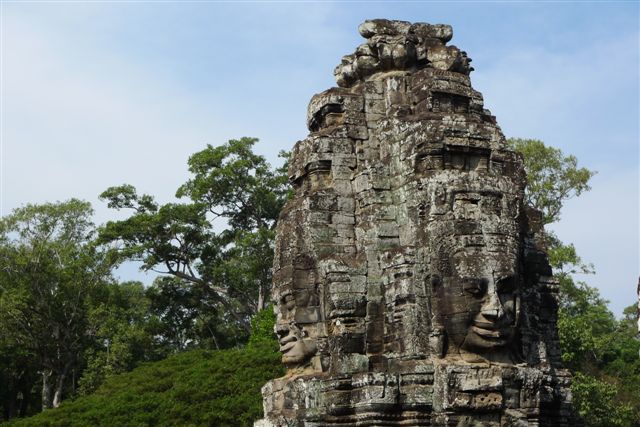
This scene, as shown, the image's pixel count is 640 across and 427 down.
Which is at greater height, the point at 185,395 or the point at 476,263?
the point at 476,263

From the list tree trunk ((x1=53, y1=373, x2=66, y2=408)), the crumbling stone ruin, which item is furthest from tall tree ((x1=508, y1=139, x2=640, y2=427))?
tree trunk ((x1=53, y1=373, x2=66, y2=408))

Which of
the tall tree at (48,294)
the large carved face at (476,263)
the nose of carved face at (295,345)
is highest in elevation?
the tall tree at (48,294)

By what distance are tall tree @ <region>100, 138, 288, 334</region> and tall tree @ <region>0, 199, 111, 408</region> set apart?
4.99 ft

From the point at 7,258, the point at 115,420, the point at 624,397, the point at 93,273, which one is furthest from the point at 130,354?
the point at 624,397

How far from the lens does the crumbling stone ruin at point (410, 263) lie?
8.37 m

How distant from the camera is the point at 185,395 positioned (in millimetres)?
19641

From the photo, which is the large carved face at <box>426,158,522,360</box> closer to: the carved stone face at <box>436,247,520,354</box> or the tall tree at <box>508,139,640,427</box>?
the carved stone face at <box>436,247,520,354</box>

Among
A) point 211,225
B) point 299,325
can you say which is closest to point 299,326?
point 299,325

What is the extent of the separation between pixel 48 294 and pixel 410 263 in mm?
24706

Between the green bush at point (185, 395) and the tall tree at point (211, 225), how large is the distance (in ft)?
28.1

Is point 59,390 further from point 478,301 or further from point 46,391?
point 478,301

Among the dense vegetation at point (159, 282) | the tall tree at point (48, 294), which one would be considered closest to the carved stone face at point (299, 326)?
the dense vegetation at point (159, 282)

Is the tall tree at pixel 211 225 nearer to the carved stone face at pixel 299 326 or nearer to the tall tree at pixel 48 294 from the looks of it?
the tall tree at pixel 48 294

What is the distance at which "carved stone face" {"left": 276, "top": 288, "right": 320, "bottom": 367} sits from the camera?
9250 millimetres
